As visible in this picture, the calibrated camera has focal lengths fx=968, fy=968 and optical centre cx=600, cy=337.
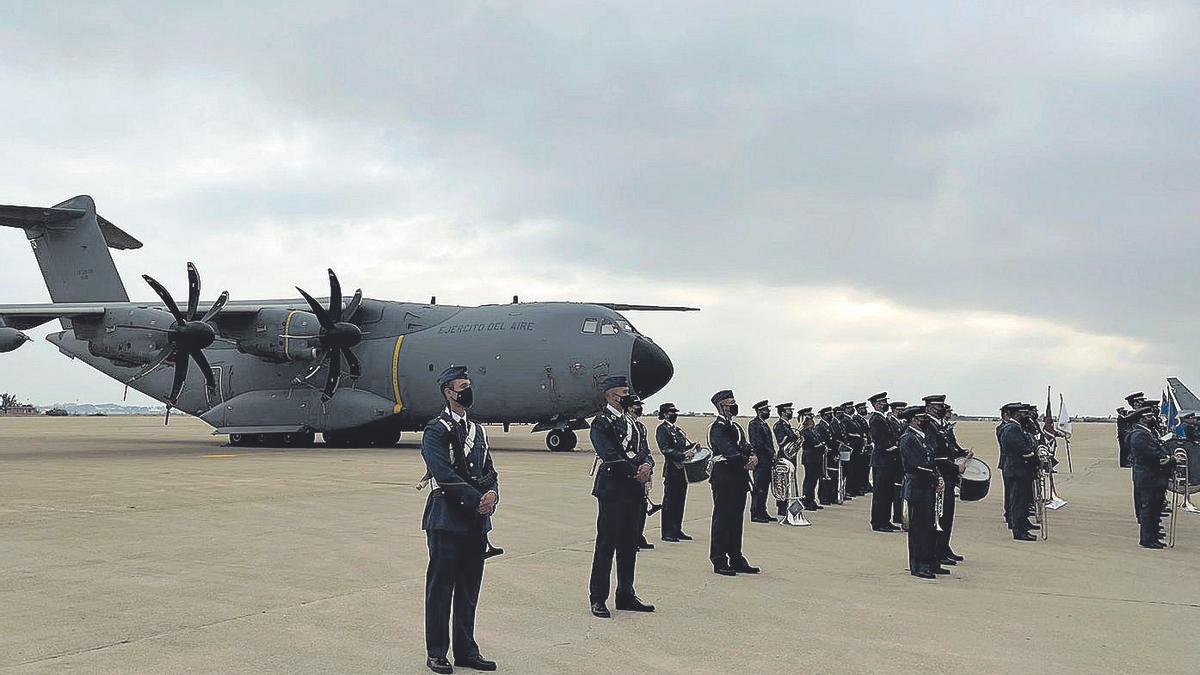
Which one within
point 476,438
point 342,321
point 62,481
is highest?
point 342,321

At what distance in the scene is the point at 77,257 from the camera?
92.9 ft

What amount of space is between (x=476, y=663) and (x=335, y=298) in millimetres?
20845

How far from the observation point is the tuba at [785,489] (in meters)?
12.3

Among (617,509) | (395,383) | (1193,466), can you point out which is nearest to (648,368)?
(395,383)

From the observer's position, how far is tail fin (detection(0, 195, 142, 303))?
28.1 meters

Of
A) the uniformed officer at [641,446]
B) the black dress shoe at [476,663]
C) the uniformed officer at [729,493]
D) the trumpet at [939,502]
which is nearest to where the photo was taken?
the black dress shoe at [476,663]

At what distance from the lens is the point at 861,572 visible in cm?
909

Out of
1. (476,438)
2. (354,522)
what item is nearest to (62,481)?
(354,522)

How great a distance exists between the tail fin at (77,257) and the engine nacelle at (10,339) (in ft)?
12.5

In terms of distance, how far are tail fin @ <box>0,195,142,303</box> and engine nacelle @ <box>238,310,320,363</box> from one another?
586 centimetres

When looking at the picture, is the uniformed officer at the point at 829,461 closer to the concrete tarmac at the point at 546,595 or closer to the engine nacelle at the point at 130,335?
the concrete tarmac at the point at 546,595

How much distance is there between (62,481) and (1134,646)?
15665 mm

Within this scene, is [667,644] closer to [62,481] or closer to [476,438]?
[476,438]

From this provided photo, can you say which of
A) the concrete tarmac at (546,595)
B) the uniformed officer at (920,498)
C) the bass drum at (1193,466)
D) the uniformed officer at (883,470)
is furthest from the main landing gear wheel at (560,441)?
the uniformed officer at (920,498)
